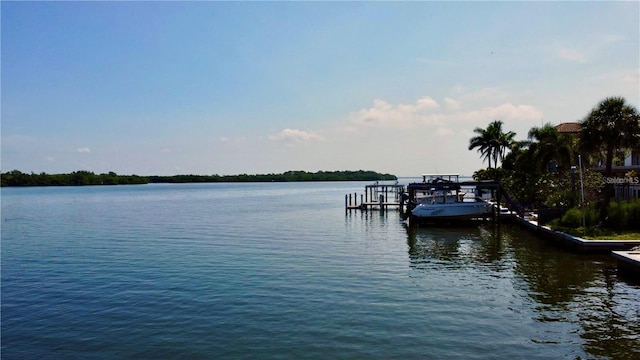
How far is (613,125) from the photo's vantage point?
1380 inches

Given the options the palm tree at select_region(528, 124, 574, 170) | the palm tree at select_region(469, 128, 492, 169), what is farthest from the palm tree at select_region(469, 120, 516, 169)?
the palm tree at select_region(528, 124, 574, 170)

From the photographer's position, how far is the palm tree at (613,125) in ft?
114

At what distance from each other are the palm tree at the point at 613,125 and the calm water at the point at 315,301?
9.53 meters

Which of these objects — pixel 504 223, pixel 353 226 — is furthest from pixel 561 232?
pixel 353 226

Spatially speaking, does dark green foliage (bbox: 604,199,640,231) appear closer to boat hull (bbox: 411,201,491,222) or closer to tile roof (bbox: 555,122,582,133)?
boat hull (bbox: 411,201,491,222)

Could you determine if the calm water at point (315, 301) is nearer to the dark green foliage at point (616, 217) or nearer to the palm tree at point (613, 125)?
the dark green foliage at point (616, 217)

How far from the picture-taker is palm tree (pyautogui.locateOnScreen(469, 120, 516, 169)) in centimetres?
7744

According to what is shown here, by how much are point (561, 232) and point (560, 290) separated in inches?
533

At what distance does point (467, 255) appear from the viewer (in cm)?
2973

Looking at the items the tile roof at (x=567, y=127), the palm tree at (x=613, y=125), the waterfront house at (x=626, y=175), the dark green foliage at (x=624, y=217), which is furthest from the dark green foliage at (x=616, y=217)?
the tile roof at (x=567, y=127)

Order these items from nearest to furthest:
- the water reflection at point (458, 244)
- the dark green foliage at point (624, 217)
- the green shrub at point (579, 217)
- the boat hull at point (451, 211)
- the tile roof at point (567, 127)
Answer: the water reflection at point (458, 244), the dark green foliage at point (624, 217), the green shrub at point (579, 217), the boat hull at point (451, 211), the tile roof at point (567, 127)

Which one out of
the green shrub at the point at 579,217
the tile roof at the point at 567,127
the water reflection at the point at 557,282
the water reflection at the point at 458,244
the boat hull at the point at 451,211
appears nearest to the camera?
the water reflection at the point at 557,282

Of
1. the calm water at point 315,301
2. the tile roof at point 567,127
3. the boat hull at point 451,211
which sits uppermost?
the tile roof at point 567,127

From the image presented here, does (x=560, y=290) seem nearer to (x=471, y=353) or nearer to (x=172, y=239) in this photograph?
(x=471, y=353)
